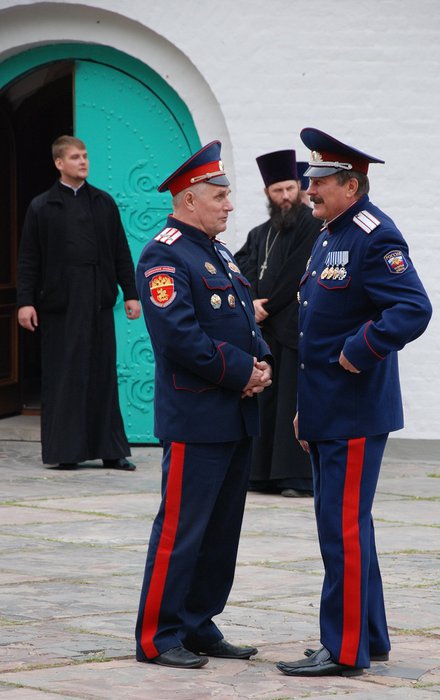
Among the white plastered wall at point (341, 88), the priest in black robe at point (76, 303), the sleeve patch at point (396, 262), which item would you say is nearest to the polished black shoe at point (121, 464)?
the priest in black robe at point (76, 303)

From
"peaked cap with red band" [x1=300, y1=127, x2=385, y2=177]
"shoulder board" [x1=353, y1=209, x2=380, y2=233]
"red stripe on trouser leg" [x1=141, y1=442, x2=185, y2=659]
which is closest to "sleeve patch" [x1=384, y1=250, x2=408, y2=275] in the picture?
"shoulder board" [x1=353, y1=209, x2=380, y2=233]

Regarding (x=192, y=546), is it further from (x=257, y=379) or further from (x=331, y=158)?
(x=331, y=158)

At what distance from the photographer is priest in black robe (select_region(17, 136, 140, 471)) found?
9.64m

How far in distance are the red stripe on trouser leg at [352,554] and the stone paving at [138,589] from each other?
113mm

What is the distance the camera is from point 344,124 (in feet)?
34.7

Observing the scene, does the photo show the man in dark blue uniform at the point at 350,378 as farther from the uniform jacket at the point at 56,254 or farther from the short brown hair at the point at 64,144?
the uniform jacket at the point at 56,254

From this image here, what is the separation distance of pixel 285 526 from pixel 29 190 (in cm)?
900

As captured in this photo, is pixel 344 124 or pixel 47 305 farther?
pixel 344 124

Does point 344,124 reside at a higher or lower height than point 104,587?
higher

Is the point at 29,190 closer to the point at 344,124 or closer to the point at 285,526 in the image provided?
the point at 344,124

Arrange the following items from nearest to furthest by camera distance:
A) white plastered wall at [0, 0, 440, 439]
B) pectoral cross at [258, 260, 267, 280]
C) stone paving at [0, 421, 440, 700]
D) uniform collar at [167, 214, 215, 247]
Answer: stone paving at [0, 421, 440, 700] < uniform collar at [167, 214, 215, 247] < pectoral cross at [258, 260, 267, 280] < white plastered wall at [0, 0, 440, 439]

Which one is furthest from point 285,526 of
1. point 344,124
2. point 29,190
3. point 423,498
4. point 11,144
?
point 29,190

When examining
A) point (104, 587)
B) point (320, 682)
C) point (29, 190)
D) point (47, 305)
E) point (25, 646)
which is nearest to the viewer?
point (320, 682)

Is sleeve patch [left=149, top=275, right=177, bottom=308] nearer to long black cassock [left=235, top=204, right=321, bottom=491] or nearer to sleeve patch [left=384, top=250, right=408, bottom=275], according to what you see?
sleeve patch [left=384, top=250, right=408, bottom=275]
